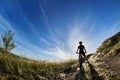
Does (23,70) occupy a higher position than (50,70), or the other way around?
(50,70)

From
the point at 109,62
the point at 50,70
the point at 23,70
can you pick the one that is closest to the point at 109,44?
the point at 109,62

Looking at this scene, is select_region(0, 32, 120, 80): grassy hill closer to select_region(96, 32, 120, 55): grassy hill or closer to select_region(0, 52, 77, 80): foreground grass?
select_region(0, 52, 77, 80): foreground grass

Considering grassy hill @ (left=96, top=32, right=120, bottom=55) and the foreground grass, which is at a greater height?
grassy hill @ (left=96, top=32, right=120, bottom=55)

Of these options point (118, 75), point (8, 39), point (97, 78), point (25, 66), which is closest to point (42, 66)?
point (25, 66)

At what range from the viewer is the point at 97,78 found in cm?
1543

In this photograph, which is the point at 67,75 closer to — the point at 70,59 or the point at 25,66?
the point at 25,66

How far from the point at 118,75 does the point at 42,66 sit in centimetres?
756

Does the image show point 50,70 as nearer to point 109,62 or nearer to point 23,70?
point 23,70

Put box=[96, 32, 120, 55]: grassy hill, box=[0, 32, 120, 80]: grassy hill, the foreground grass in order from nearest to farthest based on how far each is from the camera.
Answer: the foreground grass < box=[0, 32, 120, 80]: grassy hill < box=[96, 32, 120, 55]: grassy hill

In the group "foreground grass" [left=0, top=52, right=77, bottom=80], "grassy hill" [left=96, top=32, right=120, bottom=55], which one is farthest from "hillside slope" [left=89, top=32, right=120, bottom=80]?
"foreground grass" [left=0, top=52, right=77, bottom=80]

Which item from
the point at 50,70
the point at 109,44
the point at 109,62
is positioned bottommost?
A: the point at 50,70

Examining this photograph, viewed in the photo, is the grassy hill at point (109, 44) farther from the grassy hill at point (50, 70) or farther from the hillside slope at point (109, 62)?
the grassy hill at point (50, 70)

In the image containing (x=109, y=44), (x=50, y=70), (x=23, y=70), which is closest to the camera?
(x=23, y=70)

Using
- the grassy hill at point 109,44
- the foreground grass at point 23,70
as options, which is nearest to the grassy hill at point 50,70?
the foreground grass at point 23,70
